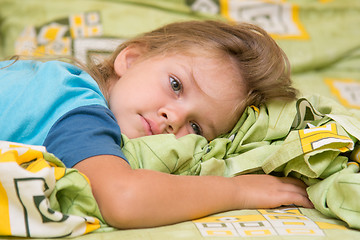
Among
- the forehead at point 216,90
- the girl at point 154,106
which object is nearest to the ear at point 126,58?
the girl at point 154,106

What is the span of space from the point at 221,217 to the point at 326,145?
0.25 meters

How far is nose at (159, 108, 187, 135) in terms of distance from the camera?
1.07 metres

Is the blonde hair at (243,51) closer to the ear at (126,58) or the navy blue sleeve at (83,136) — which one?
the ear at (126,58)

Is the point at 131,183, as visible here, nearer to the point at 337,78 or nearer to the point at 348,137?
the point at 348,137

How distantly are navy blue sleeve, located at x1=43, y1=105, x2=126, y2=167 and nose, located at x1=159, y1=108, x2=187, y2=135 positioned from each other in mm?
144

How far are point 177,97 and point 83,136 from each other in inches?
11.2

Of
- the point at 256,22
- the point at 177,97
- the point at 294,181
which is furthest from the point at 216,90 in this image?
the point at 256,22

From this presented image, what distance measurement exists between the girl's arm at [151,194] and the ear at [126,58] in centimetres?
42

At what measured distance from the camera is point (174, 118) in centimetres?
107

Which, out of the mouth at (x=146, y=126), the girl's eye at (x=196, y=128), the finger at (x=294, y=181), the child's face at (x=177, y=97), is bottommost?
the finger at (x=294, y=181)

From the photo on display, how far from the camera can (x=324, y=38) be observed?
1.89 metres

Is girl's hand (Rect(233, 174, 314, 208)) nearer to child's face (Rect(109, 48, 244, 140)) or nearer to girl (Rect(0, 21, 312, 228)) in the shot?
girl (Rect(0, 21, 312, 228))

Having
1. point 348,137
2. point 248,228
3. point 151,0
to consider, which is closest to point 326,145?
point 348,137

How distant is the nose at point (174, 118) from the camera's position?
1.07 metres
